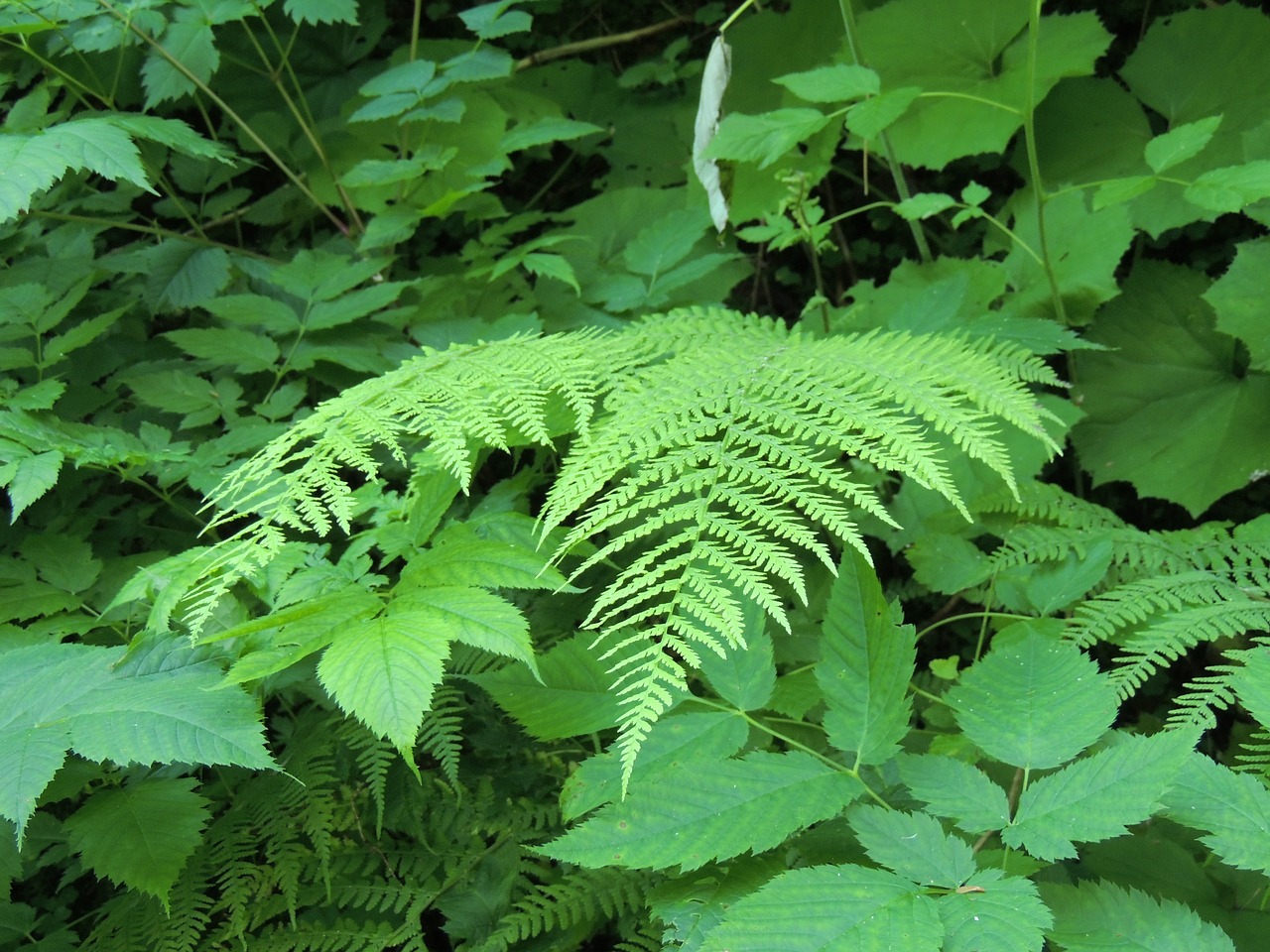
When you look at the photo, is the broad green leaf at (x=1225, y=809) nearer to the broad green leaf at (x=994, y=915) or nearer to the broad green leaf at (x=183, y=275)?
the broad green leaf at (x=994, y=915)

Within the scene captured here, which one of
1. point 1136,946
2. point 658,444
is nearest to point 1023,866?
point 1136,946

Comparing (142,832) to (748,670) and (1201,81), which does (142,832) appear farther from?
(1201,81)

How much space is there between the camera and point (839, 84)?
1.66m

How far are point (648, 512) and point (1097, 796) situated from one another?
88cm

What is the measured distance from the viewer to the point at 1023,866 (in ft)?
3.09

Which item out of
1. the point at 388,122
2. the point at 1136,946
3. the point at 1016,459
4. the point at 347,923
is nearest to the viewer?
the point at 1136,946

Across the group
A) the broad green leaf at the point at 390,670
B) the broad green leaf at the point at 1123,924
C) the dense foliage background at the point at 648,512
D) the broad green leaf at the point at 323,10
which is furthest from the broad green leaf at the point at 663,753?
the broad green leaf at the point at 323,10

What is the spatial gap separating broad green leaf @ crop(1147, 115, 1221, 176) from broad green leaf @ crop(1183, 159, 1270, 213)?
0.18 feet

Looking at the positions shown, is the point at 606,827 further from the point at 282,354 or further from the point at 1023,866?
the point at 282,354

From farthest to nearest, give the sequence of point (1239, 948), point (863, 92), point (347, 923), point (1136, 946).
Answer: point (863, 92), point (347, 923), point (1239, 948), point (1136, 946)

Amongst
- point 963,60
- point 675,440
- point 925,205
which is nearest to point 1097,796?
point 675,440

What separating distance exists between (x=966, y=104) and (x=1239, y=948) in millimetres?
1848

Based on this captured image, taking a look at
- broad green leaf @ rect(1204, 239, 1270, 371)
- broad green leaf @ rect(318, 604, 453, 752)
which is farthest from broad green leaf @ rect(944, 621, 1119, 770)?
broad green leaf @ rect(1204, 239, 1270, 371)

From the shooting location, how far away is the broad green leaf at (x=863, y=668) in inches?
39.4
